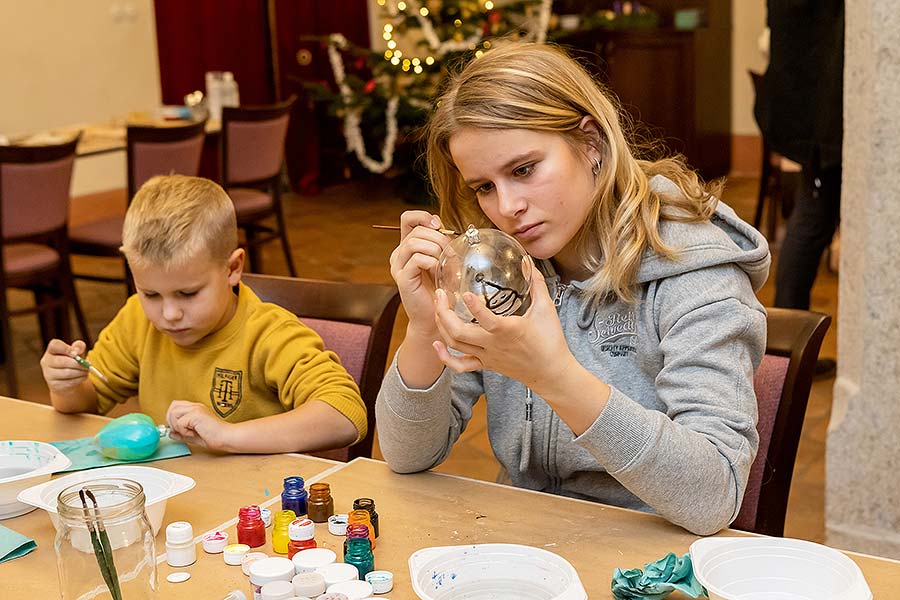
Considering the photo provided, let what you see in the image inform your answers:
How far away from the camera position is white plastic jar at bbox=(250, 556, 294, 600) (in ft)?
3.74

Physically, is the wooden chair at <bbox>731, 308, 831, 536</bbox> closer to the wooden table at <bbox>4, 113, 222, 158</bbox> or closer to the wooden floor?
the wooden floor

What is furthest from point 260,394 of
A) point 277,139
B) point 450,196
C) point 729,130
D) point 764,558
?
point 729,130

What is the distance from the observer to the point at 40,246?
14.1 feet

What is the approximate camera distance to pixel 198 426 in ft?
5.18

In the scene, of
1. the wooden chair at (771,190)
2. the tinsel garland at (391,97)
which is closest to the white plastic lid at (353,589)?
the wooden chair at (771,190)

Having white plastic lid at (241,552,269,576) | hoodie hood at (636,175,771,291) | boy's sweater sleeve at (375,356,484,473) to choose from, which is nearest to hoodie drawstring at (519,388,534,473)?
boy's sweater sleeve at (375,356,484,473)

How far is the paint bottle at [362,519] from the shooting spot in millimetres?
1243

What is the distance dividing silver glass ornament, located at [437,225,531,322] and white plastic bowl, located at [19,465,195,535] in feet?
1.35

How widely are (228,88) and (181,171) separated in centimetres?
123

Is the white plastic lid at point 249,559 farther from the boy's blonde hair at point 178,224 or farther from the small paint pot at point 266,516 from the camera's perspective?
the boy's blonde hair at point 178,224

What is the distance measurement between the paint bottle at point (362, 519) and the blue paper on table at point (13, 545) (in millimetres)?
370

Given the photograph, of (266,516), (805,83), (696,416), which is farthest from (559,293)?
(805,83)

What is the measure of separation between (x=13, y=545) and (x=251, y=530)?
28cm

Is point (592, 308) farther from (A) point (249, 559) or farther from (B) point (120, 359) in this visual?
(B) point (120, 359)
